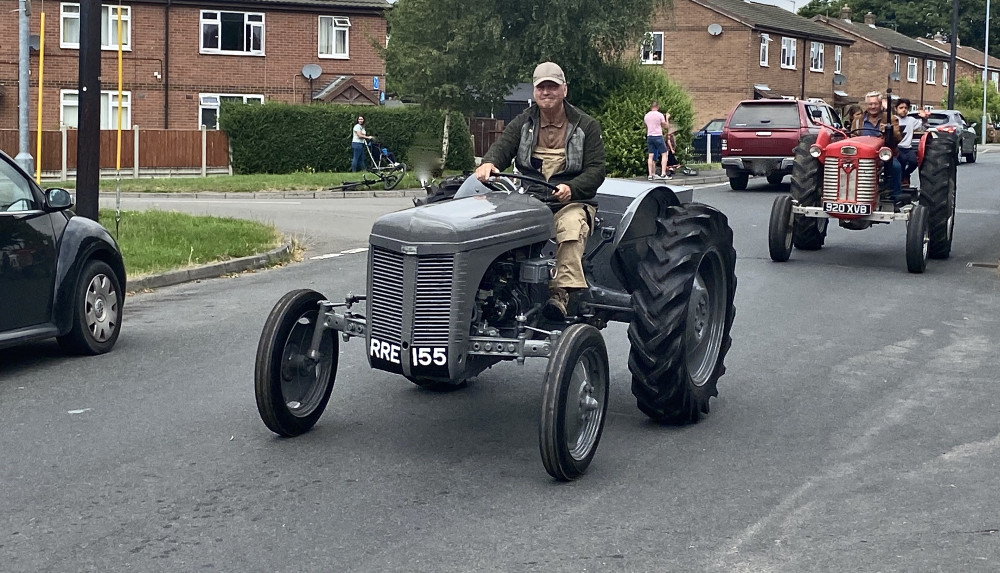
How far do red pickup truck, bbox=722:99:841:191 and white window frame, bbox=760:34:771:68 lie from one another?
34.8 m

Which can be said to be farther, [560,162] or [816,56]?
[816,56]

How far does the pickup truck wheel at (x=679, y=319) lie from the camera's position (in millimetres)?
7367

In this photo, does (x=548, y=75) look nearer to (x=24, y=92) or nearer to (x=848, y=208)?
(x=848, y=208)

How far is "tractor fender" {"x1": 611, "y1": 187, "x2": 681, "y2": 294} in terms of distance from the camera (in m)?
7.58

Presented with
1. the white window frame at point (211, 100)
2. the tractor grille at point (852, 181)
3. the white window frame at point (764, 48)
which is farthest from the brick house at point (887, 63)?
the tractor grille at point (852, 181)

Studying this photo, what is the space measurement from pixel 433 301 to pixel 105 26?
39.7m

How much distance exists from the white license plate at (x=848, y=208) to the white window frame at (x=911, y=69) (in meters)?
73.2

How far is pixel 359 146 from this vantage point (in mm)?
35656

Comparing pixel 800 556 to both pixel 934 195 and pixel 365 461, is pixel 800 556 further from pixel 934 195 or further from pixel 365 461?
pixel 934 195

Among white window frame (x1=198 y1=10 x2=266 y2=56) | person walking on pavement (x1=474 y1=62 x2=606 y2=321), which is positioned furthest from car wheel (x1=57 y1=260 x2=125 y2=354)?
white window frame (x1=198 y1=10 x2=266 y2=56)

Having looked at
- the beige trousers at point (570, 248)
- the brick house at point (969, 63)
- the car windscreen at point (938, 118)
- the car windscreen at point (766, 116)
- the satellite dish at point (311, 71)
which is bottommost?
the beige trousers at point (570, 248)

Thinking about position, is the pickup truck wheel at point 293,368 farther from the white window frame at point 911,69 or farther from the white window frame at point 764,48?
the white window frame at point 911,69

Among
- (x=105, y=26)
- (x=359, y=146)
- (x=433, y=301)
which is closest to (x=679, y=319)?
(x=433, y=301)

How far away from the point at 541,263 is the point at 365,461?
134cm
